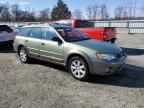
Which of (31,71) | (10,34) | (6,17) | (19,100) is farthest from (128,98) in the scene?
(6,17)

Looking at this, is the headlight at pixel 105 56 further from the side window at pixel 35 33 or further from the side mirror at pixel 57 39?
the side window at pixel 35 33

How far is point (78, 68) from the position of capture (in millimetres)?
6996

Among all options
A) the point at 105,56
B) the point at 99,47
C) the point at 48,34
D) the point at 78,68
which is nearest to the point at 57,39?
the point at 48,34

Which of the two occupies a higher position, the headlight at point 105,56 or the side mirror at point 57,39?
the side mirror at point 57,39

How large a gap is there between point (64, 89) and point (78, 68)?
1.00 m

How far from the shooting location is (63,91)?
6.07m

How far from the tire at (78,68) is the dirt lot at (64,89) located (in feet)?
0.59

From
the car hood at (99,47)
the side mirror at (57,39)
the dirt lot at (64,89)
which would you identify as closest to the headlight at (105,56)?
the car hood at (99,47)

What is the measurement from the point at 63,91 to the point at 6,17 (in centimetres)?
7941

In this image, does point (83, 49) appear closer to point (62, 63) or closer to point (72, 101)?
point (62, 63)

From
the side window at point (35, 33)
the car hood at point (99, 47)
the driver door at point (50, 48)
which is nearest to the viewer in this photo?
the car hood at point (99, 47)

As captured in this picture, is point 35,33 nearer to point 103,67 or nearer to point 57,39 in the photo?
point 57,39

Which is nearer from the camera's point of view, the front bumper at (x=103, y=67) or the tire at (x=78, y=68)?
the front bumper at (x=103, y=67)

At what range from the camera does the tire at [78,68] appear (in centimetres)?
682
